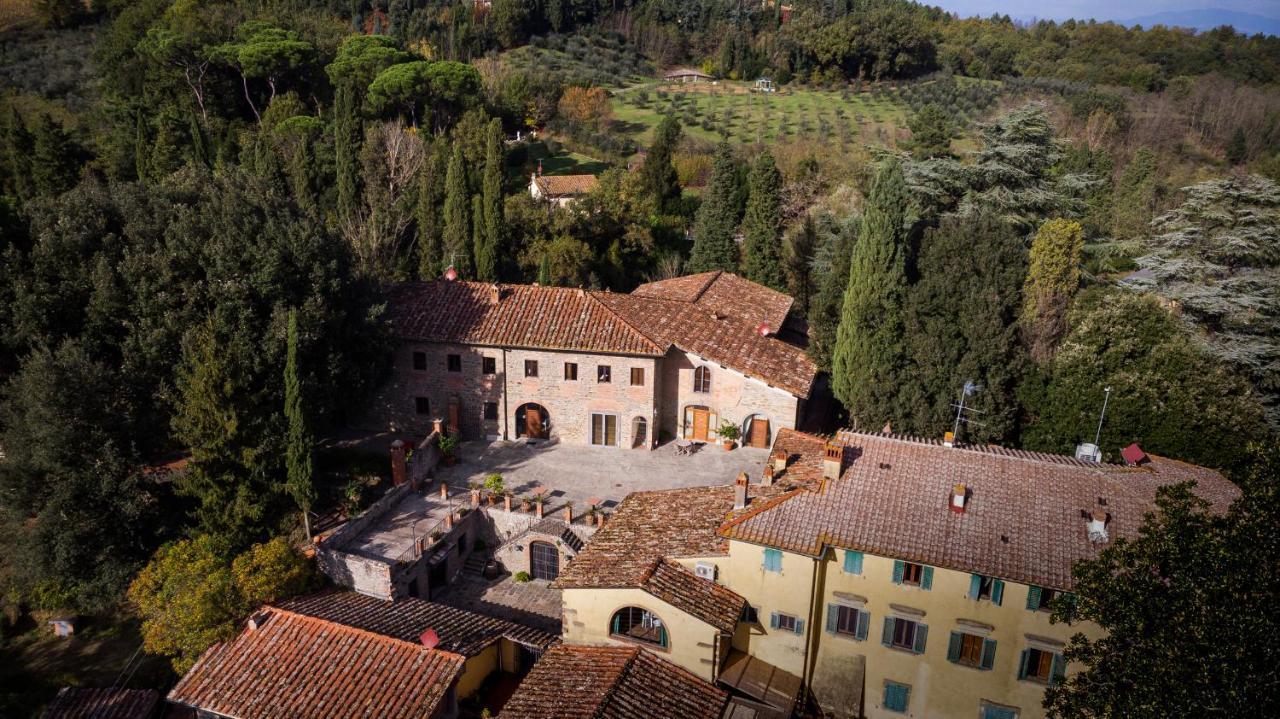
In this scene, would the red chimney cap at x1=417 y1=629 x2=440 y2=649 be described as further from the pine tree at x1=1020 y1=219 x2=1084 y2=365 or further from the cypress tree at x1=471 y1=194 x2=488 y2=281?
the cypress tree at x1=471 y1=194 x2=488 y2=281

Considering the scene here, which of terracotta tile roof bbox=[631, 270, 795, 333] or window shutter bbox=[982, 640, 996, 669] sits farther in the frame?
terracotta tile roof bbox=[631, 270, 795, 333]

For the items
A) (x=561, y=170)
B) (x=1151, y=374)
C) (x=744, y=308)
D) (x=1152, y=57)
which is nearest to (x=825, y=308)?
(x=744, y=308)

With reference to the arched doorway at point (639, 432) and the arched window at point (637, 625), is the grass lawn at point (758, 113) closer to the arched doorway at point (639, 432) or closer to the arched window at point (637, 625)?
the arched doorway at point (639, 432)

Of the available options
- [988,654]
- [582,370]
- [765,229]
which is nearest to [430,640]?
[582,370]

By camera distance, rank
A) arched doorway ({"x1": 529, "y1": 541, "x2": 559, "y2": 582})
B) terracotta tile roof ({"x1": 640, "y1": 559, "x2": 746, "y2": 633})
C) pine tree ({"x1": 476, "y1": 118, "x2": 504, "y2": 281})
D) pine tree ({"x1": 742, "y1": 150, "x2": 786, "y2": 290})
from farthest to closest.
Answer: pine tree ({"x1": 742, "y1": 150, "x2": 786, "y2": 290})
pine tree ({"x1": 476, "y1": 118, "x2": 504, "y2": 281})
arched doorway ({"x1": 529, "y1": 541, "x2": 559, "y2": 582})
terracotta tile roof ({"x1": 640, "y1": 559, "x2": 746, "y2": 633})

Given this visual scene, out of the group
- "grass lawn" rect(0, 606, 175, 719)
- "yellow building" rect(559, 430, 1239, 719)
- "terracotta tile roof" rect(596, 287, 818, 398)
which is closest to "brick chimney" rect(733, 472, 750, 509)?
"yellow building" rect(559, 430, 1239, 719)
